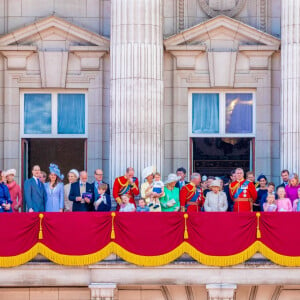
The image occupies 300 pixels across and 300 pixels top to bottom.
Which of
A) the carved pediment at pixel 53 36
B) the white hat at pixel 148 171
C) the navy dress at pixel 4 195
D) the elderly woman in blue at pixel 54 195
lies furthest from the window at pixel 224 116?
the navy dress at pixel 4 195

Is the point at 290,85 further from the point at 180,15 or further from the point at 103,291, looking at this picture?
the point at 103,291

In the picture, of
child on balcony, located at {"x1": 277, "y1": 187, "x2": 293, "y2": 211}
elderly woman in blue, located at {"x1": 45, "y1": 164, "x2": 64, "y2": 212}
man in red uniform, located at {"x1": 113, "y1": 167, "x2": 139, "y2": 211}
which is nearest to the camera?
child on balcony, located at {"x1": 277, "y1": 187, "x2": 293, "y2": 211}

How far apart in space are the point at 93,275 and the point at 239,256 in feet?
13.2

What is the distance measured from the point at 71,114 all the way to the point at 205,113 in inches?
173

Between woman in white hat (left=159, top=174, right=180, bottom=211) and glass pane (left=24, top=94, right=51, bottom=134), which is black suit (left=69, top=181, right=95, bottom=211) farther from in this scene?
glass pane (left=24, top=94, right=51, bottom=134)

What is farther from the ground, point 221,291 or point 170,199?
point 170,199

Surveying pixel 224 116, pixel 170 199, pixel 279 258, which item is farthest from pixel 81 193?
pixel 224 116

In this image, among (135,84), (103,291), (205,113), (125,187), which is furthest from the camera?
(205,113)

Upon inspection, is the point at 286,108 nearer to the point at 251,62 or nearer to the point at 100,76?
the point at 251,62

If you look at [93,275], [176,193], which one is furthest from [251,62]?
[93,275]

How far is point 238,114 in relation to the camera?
43562 mm

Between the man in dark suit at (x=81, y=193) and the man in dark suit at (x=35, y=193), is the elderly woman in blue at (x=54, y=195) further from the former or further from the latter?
the man in dark suit at (x=81, y=193)

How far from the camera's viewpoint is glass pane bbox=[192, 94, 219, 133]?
43.5 m


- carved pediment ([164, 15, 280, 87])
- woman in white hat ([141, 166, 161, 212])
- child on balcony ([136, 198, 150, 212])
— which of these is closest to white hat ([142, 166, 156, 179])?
woman in white hat ([141, 166, 161, 212])
